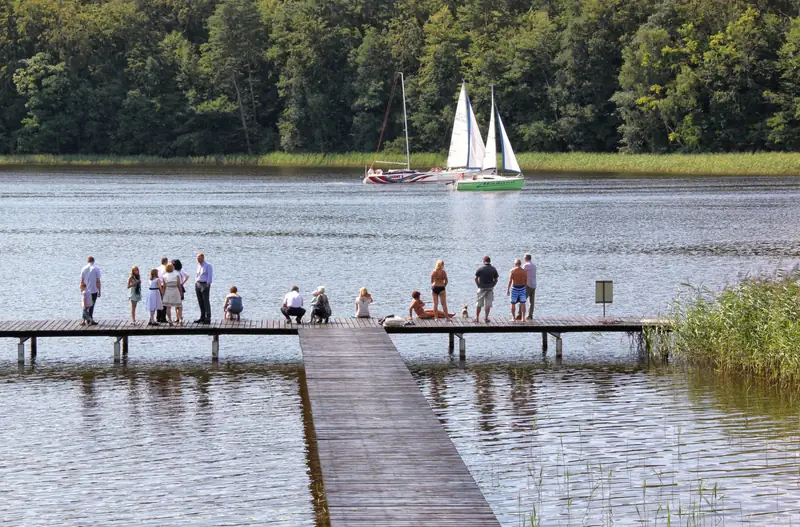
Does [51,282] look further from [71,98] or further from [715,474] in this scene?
[71,98]

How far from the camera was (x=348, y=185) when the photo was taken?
112 meters

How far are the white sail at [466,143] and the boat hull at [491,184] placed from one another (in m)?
2.86

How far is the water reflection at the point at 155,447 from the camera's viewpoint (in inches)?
707

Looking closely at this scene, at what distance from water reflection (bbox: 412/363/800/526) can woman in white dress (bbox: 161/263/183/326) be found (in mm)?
5569

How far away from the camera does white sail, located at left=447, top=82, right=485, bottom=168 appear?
348 feet

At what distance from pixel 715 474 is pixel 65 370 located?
1508cm

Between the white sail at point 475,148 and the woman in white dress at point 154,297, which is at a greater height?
the white sail at point 475,148

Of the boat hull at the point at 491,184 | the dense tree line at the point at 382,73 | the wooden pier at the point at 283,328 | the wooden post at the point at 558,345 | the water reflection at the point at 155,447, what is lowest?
the water reflection at the point at 155,447

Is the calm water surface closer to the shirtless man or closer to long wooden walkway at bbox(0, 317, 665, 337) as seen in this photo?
long wooden walkway at bbox(0, 317, 665, 337)

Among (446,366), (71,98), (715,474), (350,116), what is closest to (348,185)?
(350,116)

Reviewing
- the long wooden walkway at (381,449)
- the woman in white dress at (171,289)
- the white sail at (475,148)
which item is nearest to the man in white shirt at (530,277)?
the long wooden walkway at (381,449)

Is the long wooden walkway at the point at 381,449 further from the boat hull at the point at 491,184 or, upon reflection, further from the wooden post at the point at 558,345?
the boat hull at the point at 491,184

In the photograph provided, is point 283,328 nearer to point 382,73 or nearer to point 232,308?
point 232,308

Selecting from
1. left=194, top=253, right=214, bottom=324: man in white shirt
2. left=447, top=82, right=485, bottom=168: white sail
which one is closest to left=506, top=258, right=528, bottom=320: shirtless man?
left=194, top=253, right=214, bottom=324: man in white shirt
